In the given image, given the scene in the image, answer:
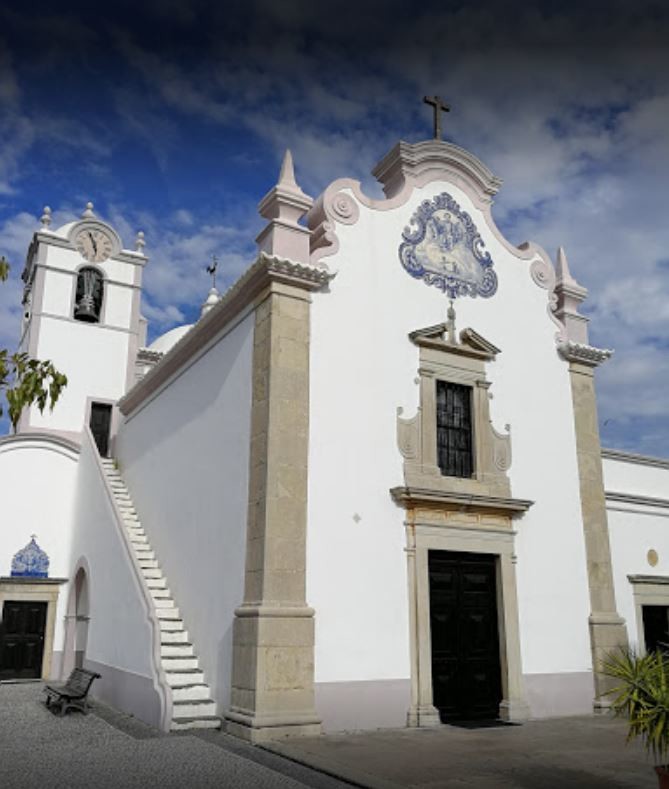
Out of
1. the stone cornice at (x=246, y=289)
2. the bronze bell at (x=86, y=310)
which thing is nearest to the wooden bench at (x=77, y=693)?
the stone cornice at (x=246, y=289)

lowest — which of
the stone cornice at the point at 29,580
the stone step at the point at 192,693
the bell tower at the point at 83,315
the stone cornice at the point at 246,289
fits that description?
the stone step at the point at 192,693

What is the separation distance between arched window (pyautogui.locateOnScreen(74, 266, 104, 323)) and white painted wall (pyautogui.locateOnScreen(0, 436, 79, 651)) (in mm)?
3839

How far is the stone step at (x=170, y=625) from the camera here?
34.7ft

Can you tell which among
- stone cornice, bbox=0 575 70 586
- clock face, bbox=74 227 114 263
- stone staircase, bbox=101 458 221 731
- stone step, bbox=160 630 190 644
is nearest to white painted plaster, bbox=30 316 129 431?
clock face, bbox=74 227 114 263

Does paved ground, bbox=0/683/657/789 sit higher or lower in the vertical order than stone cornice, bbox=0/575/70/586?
lower

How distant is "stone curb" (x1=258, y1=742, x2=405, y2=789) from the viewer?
6262 millimetres

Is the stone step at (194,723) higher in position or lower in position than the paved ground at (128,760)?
higher

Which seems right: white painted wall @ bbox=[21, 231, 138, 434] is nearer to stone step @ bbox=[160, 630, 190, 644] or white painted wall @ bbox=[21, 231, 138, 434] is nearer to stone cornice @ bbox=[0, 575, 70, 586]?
stone cornice @ bbox=[0, 575, 70, 586]

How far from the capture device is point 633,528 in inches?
535

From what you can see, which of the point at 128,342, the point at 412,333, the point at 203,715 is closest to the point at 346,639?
the point at 203,715

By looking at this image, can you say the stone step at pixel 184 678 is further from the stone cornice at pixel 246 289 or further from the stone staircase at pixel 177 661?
the stone cornice at pixel 246 289

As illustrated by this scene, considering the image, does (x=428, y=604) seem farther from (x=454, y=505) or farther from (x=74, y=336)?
(x=74, y=336)

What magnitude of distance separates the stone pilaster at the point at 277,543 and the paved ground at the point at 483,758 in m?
0.52

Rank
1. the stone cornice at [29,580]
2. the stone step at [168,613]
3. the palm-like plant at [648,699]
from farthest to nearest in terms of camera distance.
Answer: the stone cornice at [29,580] → the stone step at [168,613] → the palm-like plant at [648,699]
